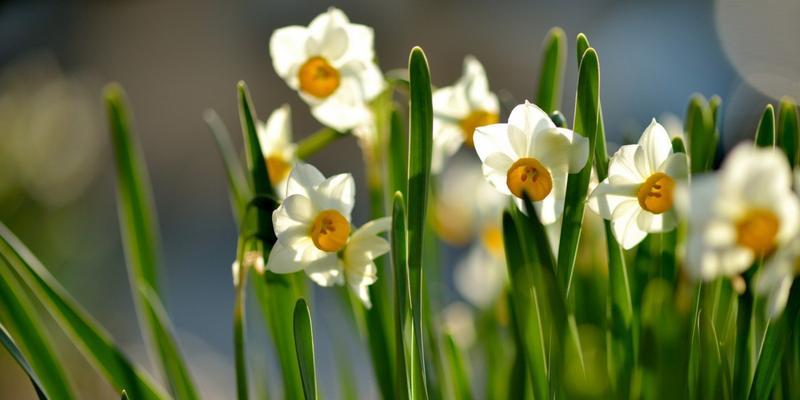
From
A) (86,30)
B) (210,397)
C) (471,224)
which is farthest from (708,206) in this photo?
(86,30)

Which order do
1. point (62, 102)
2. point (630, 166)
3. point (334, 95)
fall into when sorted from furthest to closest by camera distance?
point (62, 102)
point (334, 95)
point (630, 166)

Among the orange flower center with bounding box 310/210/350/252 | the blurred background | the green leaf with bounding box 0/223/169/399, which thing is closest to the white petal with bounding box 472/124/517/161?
the orange flower center with bounding box 310/210/350/252

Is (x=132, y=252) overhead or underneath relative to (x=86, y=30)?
underneath

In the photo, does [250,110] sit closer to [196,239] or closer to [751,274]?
[751,274]

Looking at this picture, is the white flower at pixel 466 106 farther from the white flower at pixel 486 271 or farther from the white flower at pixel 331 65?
the white flower at pixel 486 271

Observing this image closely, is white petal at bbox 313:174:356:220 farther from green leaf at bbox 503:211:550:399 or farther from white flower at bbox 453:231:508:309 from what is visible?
white flower at bbox 453:231:508:309

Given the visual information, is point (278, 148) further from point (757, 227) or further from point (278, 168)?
point (757, 227)
